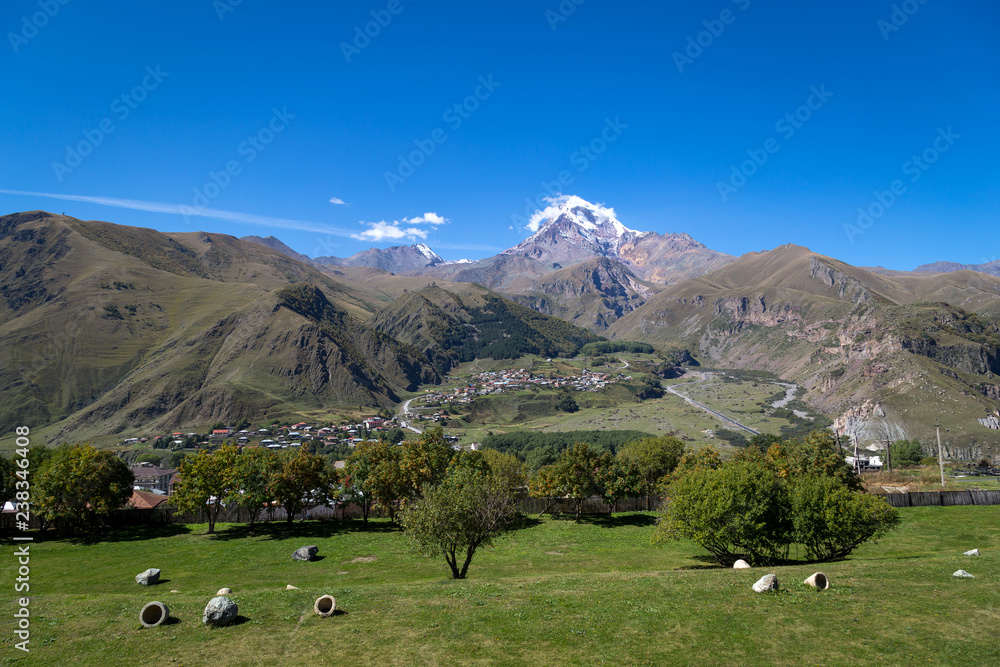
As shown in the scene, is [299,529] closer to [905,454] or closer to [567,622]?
[567,622]

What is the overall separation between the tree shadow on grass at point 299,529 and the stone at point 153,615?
99.4ft

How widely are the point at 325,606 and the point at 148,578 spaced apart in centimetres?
2021

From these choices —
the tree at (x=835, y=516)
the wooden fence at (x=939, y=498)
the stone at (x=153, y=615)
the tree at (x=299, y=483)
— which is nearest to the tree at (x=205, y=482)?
the tree at (x=299, y=483)

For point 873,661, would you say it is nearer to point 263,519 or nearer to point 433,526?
point 433,526

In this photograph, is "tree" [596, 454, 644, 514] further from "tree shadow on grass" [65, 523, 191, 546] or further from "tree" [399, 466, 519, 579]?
"tree shadow on grass" [65, 523, 191, 546]

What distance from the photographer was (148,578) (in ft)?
112

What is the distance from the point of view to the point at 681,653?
17.9 m

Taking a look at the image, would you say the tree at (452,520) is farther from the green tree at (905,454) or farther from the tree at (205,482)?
the green tree at (905,454)

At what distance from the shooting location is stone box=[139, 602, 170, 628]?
2064 cm

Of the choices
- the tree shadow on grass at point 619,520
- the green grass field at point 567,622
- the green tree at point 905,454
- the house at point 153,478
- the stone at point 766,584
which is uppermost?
the stone at point 766,584

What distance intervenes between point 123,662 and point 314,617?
6.63m

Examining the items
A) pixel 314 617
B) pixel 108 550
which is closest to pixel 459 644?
pixel 314 617

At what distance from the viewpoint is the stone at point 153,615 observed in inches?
813

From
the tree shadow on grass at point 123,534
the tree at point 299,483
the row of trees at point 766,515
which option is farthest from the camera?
the tree at point 299,483
